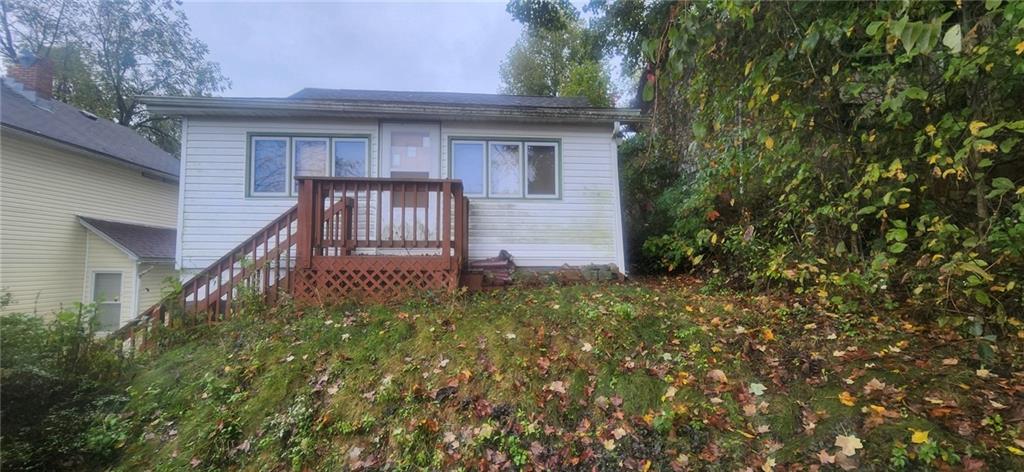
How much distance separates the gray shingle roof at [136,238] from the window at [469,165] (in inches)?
367

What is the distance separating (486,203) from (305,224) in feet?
10.1

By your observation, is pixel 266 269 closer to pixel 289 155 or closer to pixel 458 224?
pixel 458 224

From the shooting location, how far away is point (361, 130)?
728cm

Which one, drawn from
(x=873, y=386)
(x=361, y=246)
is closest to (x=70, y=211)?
(x=361, y=246)

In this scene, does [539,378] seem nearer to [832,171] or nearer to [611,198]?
[832,171]

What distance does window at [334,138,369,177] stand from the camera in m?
7.32

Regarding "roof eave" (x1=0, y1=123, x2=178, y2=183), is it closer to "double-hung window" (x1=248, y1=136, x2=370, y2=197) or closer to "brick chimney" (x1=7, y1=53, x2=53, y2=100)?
"brick chimney" (x1=7, y1=53, x2=53, y2=100)

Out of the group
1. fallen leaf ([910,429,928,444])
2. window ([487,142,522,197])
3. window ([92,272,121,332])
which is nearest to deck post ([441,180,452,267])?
window ([487,142,522,197])

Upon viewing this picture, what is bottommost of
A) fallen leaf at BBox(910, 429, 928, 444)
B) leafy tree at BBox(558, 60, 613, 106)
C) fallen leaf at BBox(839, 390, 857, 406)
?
fallen leaf at BBox(910, 429, 928, 444)

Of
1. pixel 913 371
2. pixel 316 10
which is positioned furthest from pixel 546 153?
pixel 316 10

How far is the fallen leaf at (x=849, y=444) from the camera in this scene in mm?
2345

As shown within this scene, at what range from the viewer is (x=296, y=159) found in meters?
7.20

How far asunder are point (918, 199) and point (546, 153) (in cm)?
510

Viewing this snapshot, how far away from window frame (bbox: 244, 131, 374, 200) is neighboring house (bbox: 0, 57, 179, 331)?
515 cm
